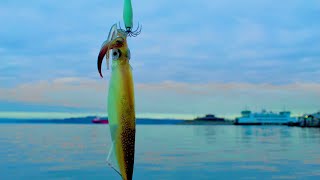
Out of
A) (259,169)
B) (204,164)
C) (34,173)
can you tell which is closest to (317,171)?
(259,169)

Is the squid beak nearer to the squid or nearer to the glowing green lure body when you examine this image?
the squid

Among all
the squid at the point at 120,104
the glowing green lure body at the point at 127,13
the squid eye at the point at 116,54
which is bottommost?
the squid at the point at 120,104

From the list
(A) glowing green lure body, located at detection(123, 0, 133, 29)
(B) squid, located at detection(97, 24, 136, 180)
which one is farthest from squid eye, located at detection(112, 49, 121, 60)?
(A) glowing green lure body, located at detection(123, 0, 133, 29)

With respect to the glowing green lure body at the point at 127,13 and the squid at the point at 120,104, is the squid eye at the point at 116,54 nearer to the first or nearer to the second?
the squid at the point at 120,104

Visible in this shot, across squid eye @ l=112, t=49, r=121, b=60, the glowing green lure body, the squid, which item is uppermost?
the glowing green lure body

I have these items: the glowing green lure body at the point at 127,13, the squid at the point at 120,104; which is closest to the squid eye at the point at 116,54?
the squid at the point at 120,104

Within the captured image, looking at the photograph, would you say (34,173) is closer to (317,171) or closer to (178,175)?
(178,175)

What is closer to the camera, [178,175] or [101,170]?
[178,175]

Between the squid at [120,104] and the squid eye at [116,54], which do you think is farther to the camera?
the squid eye at [116,54]
